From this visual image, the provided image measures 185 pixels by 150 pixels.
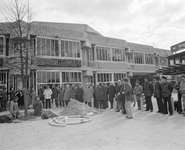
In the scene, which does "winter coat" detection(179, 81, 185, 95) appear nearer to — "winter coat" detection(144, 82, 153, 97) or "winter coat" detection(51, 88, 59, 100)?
"winter coat" detection(144, 82, 153, 97)

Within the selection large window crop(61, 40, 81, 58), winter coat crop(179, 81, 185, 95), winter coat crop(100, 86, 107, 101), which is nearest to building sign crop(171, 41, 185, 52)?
large window crop(61, 40, 81, 58)

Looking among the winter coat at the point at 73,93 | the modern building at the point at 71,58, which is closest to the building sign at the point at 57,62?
the modern building at the point at 71,58

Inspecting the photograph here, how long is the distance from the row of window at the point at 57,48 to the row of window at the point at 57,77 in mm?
1709

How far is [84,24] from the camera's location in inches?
1009

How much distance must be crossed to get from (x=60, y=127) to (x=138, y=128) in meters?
3.04

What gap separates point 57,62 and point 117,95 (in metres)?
7.46

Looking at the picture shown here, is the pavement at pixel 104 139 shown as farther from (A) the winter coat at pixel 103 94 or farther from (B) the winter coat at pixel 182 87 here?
(A) the winter coat at pixel 103 94

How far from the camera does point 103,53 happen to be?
730 inches

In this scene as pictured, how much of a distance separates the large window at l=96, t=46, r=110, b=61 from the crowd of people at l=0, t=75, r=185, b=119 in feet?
21.9

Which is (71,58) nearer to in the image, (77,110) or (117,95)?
(77,110)

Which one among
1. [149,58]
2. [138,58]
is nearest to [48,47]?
[138,58]

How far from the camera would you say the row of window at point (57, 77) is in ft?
46.2

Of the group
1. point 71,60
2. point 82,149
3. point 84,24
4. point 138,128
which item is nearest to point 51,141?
point 82,149

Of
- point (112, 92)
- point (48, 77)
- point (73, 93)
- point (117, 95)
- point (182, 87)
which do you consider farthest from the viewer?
point (48, 77)
